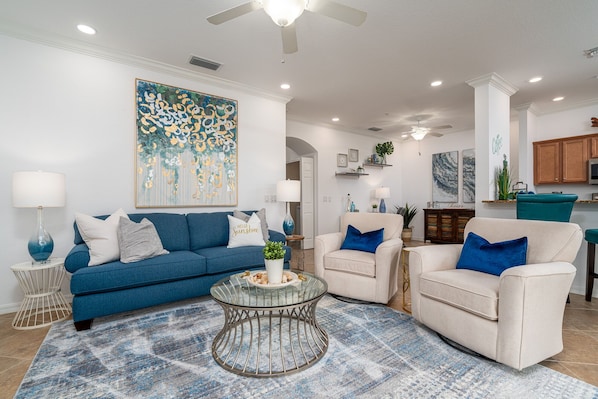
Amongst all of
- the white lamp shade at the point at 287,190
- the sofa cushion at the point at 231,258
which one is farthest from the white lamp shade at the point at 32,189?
the white lamp shade at the point at 287,190

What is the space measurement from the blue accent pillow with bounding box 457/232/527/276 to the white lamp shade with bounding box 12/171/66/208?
11.6 ft

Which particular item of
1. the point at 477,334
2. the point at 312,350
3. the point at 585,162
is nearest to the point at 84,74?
the point at 312,350

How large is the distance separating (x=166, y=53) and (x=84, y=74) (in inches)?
33.8

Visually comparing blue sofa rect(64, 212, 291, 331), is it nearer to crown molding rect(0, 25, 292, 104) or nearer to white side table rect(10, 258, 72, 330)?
white side table rect(10, 258, 72, 330)

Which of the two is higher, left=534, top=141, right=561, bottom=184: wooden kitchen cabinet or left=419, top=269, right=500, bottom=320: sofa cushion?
left=534, top=141, right=561, bottom=184: wooden kitchen cabinet

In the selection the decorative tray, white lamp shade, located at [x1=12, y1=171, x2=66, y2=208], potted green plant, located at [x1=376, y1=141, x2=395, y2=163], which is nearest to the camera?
the decorative tray

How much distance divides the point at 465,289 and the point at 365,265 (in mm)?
998

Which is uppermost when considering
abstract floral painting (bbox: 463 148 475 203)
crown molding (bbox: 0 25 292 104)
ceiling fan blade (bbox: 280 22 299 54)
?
crown molding (bbox: 0 25 292 104)

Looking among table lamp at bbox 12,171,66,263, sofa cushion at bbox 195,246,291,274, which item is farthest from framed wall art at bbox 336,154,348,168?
table lamp at bbox 12,171,66,263

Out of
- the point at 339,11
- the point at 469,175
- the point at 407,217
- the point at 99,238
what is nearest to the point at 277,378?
the point at 99,238

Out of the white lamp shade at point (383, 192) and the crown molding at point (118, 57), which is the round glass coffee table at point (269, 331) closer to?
the crown molding at point (118, 57)

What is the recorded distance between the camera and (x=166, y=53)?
313cm

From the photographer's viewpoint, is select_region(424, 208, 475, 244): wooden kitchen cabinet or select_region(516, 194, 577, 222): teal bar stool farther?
select_region(424, 208, 475, 244): wooden kitchen cabinet

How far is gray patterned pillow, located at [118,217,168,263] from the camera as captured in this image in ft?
8.37
